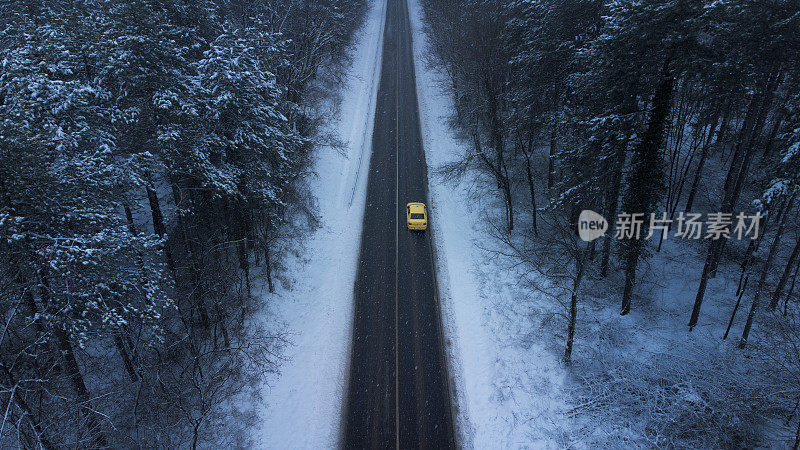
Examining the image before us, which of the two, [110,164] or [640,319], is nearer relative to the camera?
[110,164]

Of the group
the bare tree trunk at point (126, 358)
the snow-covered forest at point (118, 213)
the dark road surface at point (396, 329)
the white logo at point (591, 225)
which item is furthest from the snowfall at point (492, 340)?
the bare tree trunk at point (126, 358)

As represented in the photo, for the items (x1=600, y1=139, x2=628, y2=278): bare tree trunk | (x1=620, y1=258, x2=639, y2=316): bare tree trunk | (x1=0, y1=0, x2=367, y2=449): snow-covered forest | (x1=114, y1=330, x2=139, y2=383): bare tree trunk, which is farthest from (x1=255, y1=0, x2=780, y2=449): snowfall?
(x1=114, y1=330, x2=139, y2=383): bare tree trunk

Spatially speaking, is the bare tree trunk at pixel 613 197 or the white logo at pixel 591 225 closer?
the bare tree trunk at pixel 613 197

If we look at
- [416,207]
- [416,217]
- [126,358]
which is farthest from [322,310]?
[416,207]

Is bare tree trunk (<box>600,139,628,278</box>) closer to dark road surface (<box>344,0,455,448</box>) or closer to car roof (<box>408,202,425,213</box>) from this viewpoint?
dark road surface (<box>344,0,455,448</box>)

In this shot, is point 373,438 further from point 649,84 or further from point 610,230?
point 649,84

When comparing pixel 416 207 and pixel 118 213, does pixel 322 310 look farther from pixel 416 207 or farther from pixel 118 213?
pixel 118 213

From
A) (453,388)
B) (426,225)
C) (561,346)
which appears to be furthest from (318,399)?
(426,225)

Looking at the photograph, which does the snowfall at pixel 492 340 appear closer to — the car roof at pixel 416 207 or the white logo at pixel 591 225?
the car roof at pixel 416 207
